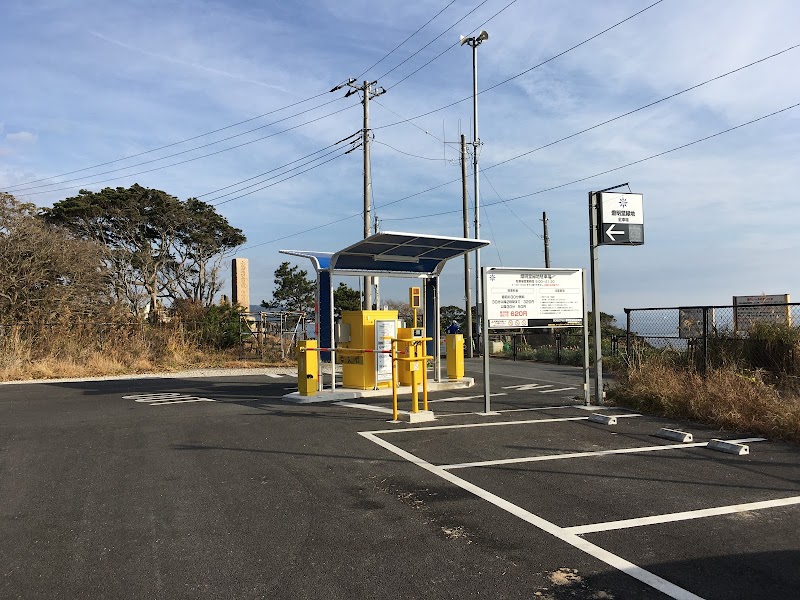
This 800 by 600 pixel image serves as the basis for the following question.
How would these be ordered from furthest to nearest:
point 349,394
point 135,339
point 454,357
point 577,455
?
point 135,339
point 454,357
point 349,394
point 577,455

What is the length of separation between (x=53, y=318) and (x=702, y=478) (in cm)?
2065

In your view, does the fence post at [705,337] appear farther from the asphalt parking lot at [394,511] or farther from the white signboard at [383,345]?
the white signboard at [383,345]

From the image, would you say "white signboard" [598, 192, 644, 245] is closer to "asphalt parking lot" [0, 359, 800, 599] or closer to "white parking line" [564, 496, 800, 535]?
"asphalt parking lot" [0, 359, 800, 599]

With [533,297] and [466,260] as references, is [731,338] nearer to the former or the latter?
[533,297]

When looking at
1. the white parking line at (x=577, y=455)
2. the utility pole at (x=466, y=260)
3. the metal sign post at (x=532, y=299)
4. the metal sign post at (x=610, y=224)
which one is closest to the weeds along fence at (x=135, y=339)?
the utility pole at (x=466, y=260)

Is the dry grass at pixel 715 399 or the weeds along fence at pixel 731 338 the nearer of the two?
the dry grass at pixel 715 399

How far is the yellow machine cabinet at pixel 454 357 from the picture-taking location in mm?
14844

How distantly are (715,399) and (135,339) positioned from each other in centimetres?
1869

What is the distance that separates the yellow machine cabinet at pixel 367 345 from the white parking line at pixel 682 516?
26.5 feet

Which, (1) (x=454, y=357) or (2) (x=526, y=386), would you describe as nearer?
(2) (x=526, y=386)

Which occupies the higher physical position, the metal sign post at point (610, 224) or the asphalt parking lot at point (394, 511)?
the metal sign post at point (610, 224)

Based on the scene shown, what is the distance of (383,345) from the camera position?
12.8 metres

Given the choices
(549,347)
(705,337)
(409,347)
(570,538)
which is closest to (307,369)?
(409,347)

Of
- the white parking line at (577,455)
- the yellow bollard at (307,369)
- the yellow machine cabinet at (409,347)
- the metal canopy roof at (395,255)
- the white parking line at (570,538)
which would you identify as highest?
the metal canopy roof at (395,255)
